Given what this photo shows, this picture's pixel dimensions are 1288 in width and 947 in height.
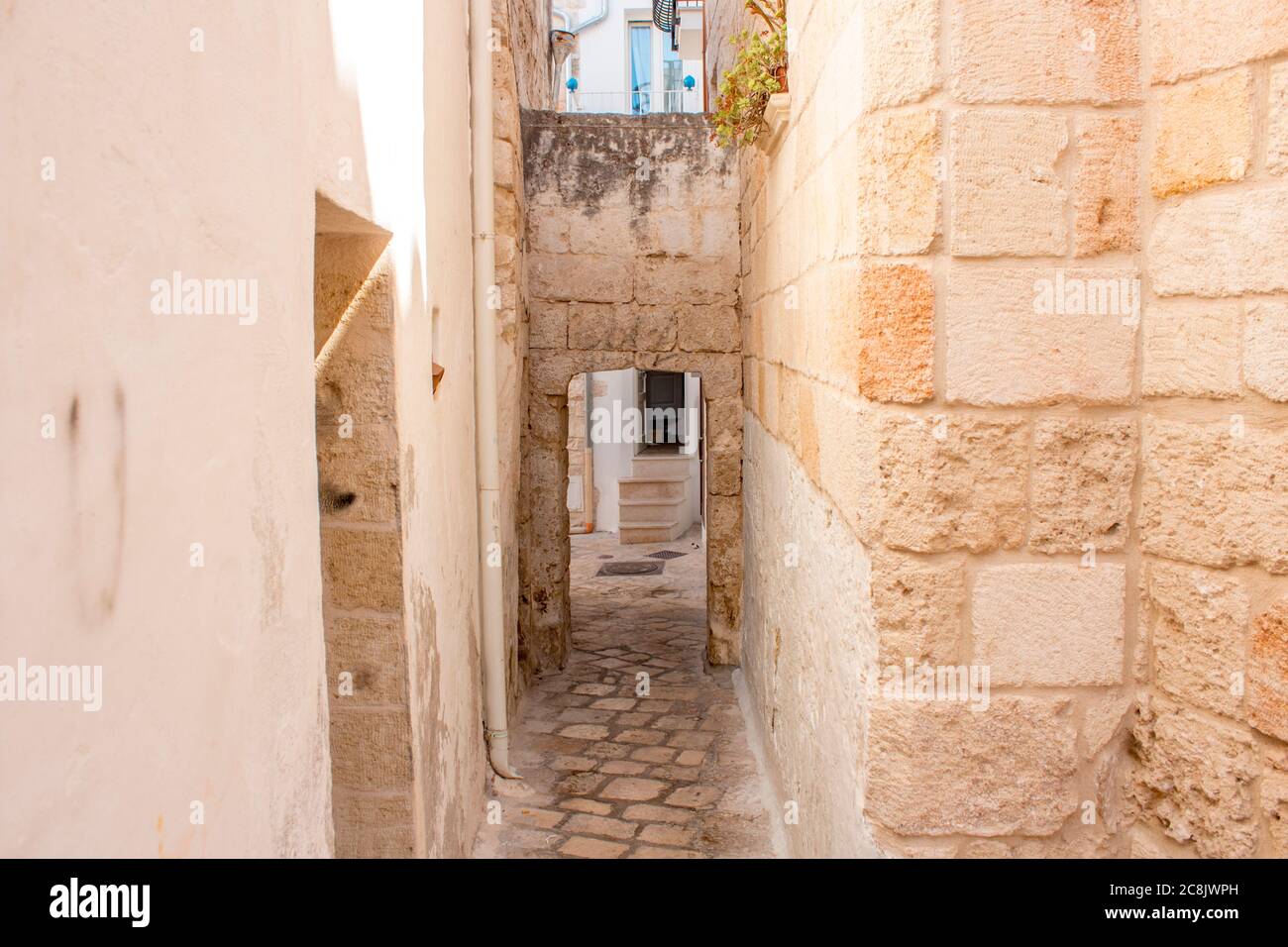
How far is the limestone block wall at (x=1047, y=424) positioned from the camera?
6.97ft

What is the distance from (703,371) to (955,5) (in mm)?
4861

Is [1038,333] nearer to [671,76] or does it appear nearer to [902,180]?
[902,180]

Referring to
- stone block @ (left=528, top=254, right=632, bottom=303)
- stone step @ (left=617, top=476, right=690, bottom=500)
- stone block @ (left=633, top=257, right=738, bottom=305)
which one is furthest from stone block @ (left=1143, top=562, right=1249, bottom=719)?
stone step @ (left=617, top=476, right=690, bottom=500)

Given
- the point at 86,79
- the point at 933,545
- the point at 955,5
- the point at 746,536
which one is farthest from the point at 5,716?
the point at 746,536

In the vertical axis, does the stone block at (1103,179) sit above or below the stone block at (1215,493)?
above

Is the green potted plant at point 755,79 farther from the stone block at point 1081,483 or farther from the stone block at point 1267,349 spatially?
the stone block at point 1267,349

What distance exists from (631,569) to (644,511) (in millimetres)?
1761

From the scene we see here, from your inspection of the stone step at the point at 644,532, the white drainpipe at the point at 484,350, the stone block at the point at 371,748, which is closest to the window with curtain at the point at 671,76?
the stone step at the point at 644,532

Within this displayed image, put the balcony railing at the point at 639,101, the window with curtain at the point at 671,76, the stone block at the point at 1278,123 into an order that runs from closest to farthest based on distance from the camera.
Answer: the stone block at the point at 1278,123, the balcony railing at the point at 639,101, the window with curtain at the point at 671,76

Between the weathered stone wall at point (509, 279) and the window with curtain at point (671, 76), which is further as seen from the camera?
the window with curtain at point (671, 76)

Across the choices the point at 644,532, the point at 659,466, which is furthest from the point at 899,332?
the point at 659,466

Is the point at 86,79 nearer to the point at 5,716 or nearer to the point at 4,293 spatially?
the point at 4,293

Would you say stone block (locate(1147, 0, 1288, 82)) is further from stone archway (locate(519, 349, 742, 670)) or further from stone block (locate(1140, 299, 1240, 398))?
stone archway (locate(519, 349, 742, 670))

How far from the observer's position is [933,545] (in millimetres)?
2211
